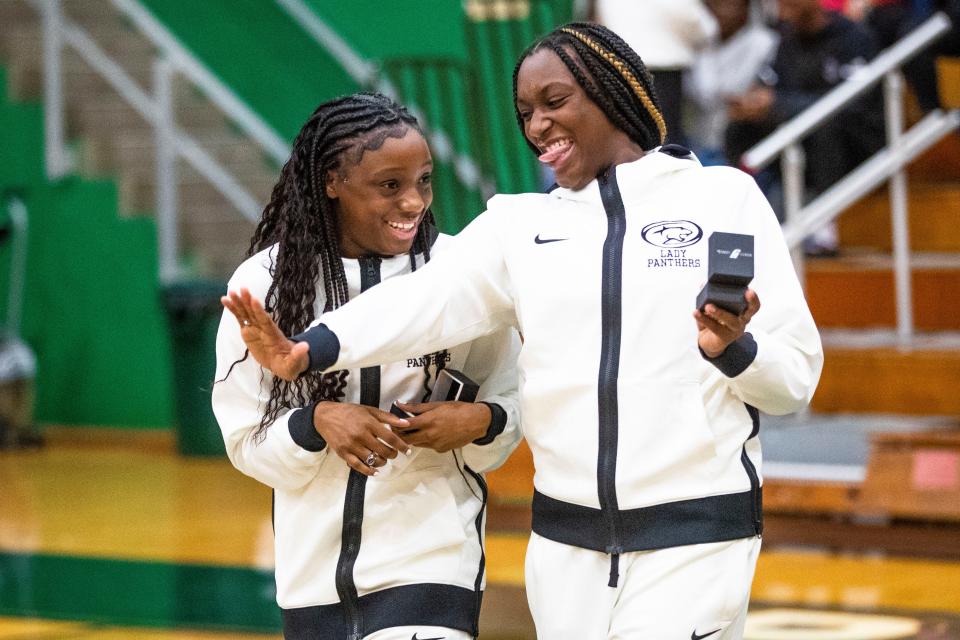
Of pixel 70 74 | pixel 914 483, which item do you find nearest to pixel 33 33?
pixel 70 74

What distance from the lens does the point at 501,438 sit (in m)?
2.96

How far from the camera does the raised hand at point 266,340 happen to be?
266 cm

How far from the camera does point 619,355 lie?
2.66 metres

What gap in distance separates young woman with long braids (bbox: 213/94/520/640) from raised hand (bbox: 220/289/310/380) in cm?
21

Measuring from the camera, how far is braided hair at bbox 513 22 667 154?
281cm

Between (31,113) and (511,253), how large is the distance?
900cm

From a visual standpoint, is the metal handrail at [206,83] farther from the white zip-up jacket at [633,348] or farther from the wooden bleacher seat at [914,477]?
the white zip-up jacket at [633,348]

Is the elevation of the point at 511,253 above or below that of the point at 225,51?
below

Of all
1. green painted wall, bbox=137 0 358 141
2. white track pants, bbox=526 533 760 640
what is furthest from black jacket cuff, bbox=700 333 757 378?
green painted wall, bbox=137 0 358 141

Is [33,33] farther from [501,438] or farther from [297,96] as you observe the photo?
[501,438]

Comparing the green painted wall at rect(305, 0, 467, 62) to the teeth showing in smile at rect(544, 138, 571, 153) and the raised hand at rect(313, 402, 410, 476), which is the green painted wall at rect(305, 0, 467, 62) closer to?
the teeth showing in smile at rect(544, 138, 571, 153)

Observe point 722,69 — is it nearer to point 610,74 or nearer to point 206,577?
point 206,577

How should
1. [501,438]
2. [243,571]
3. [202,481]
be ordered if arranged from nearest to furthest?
[501,438], [243,571], [202,481]

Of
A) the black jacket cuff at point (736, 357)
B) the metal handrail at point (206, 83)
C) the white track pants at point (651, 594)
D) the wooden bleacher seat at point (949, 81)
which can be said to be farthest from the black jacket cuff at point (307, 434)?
the metal handrail at point (206, 83)
